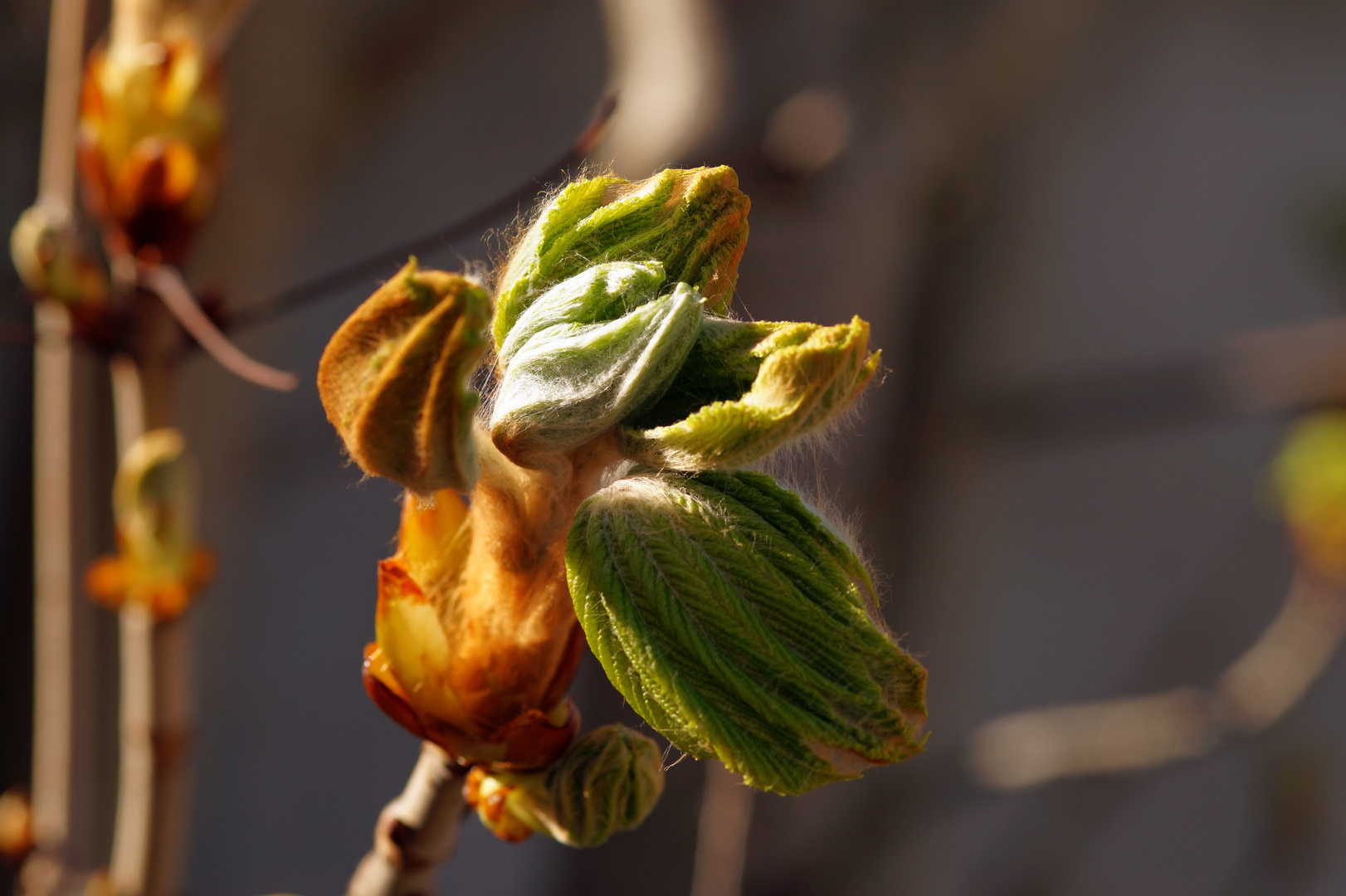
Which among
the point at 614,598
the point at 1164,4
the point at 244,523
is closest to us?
the point at 614,598

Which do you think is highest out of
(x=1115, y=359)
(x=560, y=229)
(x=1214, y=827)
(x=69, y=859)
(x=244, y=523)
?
(x=560, y=229)

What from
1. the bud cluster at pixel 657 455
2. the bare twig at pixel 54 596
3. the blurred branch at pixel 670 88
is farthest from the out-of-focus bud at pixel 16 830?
the blurred branch at pixel 670 88

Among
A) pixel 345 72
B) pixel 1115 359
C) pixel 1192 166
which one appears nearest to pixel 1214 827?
pixel 1115 359

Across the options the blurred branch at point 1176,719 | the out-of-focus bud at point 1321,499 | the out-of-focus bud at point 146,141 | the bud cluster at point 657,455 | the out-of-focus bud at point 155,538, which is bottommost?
the blurred branch at point 1176,719

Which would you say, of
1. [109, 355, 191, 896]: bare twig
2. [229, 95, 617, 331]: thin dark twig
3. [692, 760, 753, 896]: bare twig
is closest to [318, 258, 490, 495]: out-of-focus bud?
[229, 95, 617, 331]: thin dark twig

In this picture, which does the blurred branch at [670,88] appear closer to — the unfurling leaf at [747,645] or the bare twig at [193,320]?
the bare twig at [193,320]

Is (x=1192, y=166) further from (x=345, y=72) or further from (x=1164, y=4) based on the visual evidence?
(x=345, y=72)
